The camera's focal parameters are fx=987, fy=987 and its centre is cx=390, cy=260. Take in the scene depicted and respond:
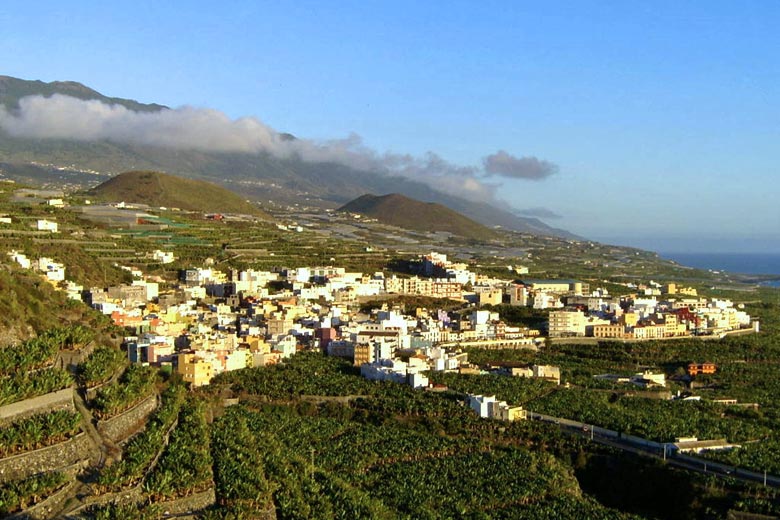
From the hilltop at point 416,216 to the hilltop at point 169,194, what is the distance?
24.3 metres

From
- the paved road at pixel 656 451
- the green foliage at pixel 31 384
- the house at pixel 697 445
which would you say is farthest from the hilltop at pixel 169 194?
the green foliage at pixel 31 384

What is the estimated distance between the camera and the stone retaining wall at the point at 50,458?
13.4m

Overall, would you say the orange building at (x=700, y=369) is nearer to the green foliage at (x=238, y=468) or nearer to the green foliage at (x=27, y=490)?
the green foliage at (x=238, y=468)

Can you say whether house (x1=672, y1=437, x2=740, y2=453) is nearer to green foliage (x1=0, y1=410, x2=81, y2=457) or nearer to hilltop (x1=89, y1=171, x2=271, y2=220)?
green foliage (x1=0, y1=410, x2=81, y2=457)

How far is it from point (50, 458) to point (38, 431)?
0.42 metres

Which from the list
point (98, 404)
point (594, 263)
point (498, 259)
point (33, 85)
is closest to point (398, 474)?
point (98, 404)

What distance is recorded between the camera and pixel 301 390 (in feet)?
90.8

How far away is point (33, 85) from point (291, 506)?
7783 inches

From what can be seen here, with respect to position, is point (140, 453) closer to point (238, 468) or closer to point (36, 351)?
point (238, 468)

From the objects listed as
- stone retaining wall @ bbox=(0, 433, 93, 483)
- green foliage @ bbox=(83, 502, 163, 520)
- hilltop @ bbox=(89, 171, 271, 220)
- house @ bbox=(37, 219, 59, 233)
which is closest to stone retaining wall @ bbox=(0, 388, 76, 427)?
stone retaining wall @ bbox=(0, 433, 93, 483)

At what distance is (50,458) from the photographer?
13961mm

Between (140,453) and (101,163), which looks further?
(101,163)

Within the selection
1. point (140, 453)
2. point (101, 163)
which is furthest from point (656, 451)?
point (101, 163)

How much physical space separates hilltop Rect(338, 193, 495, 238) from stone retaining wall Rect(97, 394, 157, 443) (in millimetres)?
87040
